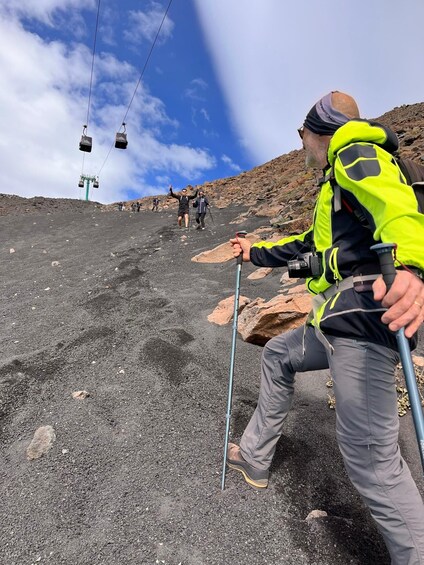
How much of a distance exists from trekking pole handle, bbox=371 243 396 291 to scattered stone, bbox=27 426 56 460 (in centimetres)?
327

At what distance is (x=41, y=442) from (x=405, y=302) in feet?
11.1

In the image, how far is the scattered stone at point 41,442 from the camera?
323 cm

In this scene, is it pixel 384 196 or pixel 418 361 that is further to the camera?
pixel 418 361

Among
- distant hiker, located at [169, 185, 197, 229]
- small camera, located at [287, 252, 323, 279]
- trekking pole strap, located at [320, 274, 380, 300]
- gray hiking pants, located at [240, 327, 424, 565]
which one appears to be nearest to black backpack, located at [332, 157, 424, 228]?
trekking pole strap, located at [320, 274, 380, 300]

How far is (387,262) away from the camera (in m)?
1.63

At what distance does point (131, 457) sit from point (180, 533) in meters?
0.92

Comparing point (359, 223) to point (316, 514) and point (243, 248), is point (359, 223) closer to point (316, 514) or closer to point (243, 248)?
point (243, 248)

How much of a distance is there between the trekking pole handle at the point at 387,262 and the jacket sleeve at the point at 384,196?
0.26 feet

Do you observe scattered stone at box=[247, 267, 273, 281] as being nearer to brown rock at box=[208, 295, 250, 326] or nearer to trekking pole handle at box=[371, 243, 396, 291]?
brown rock at box=[208, 295, 250, 326]

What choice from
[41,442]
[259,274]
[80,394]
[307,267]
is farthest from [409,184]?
[259,274]

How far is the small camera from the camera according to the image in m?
2.40

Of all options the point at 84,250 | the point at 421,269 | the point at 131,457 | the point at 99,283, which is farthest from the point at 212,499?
the point at 84,250

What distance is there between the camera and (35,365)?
511 centimetres

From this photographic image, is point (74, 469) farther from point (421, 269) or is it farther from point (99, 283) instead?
point (99, 283)
